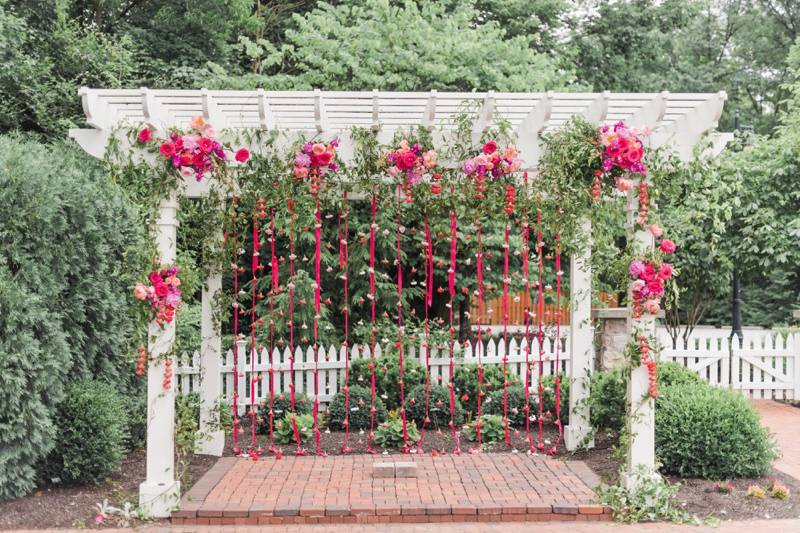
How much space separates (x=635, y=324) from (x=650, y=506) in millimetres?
1169

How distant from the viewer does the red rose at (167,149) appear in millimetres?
4969

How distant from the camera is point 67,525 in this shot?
4.81 m

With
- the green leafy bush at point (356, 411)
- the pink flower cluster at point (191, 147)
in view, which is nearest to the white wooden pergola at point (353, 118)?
the pink flower cluster at point (191, 147)

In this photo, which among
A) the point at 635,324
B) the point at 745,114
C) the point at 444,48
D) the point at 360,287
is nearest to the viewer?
the point at 635,324

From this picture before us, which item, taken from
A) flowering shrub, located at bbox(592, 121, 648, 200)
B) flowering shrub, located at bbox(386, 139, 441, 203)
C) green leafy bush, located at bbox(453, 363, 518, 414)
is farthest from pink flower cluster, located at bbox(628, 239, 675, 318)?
green leafy bush, located at bbox(453, 363, 518, 414)

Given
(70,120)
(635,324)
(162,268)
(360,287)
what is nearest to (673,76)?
(360,287)

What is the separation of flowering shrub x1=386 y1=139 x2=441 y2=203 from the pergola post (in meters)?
1.87

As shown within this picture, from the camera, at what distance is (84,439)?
18.0 feet

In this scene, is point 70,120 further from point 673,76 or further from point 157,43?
point 673,76

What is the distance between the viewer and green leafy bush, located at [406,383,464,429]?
782cm

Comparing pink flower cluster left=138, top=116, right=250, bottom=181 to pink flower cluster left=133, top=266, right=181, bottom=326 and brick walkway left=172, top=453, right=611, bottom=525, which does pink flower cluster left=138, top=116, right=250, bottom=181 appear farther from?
brick walkway left=172, top=453, right=611, bottom=525

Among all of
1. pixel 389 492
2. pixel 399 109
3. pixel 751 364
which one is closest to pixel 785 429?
pixel 751 364

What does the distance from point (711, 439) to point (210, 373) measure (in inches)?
161

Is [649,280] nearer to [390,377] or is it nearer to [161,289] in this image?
[161,289]
